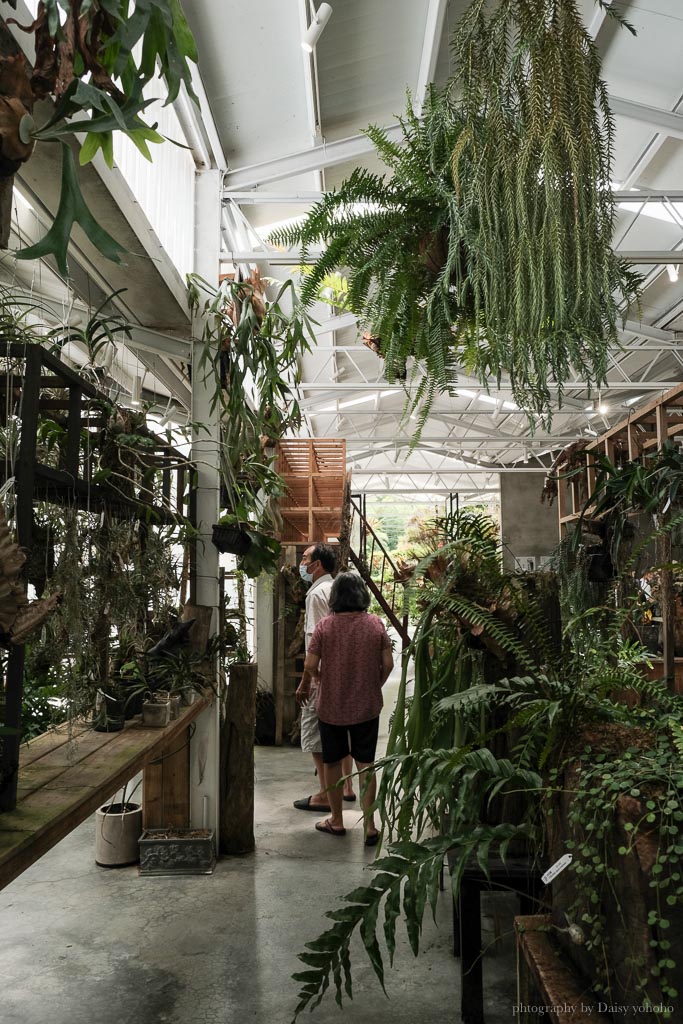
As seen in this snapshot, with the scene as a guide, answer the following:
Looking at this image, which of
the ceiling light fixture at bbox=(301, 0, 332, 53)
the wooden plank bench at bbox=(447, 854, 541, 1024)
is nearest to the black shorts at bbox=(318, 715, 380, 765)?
the wooden plank bench at bbox=(447, 854, 541, 1024)

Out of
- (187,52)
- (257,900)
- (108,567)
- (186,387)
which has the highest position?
(186,387)

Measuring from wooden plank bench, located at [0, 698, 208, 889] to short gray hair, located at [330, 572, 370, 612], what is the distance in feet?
3.34

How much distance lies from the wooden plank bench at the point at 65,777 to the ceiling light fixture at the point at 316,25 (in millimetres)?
2918

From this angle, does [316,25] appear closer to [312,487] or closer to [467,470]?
[312,487]

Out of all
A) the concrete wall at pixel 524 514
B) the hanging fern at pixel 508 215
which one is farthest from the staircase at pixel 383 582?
the concrete wall at pixel 524 514

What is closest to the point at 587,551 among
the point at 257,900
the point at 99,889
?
the point at 257,900

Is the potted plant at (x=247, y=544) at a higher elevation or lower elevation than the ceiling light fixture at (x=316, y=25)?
lower

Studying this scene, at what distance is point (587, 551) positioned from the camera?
3.71 metres

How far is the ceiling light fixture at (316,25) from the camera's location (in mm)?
3367

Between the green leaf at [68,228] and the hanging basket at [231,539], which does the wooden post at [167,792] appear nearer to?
the hanging basket at [231,539]

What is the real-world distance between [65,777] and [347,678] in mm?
2313

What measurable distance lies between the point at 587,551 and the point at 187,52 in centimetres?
290

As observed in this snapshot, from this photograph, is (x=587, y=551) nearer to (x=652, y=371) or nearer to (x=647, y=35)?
(x=647, y=35)

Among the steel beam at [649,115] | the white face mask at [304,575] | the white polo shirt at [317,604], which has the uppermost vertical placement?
the steel beam at [649,115]
